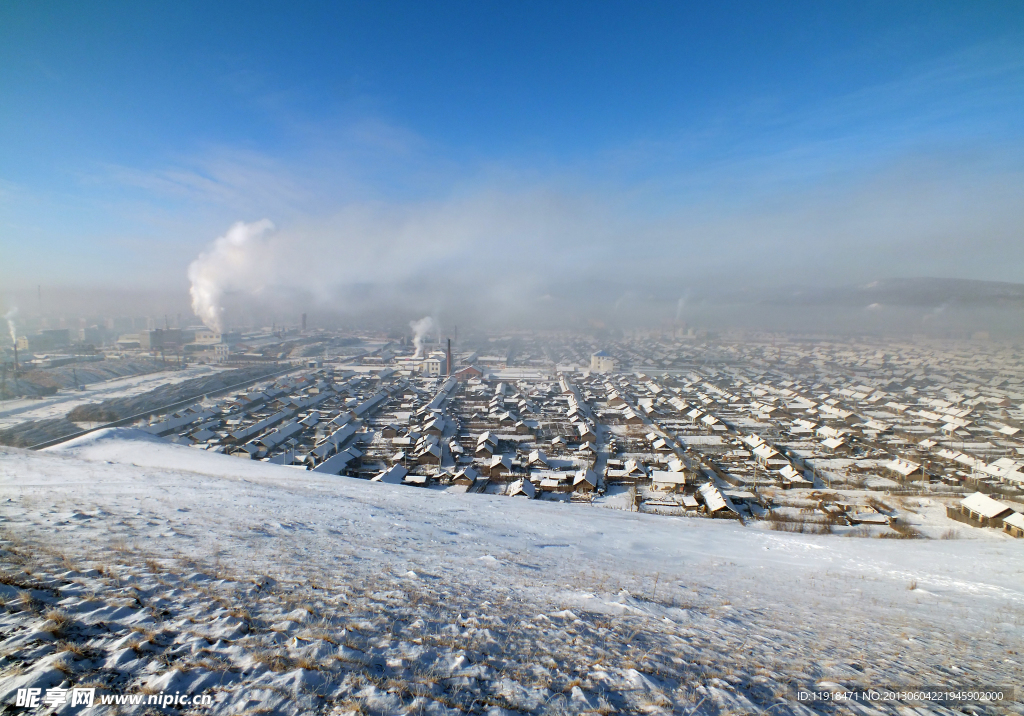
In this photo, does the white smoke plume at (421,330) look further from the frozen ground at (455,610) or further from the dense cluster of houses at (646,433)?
the frozen ground at (455,610)

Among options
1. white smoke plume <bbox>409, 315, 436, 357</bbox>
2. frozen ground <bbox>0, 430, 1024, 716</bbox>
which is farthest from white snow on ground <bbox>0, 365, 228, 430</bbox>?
white smoke plume <bbox>409, 315, 436, 357</bbox>

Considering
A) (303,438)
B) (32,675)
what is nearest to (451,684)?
(32,675)

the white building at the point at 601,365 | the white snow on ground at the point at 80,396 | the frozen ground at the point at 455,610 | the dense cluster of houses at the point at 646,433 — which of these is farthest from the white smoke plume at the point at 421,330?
the frozen ground at the point at 455,610

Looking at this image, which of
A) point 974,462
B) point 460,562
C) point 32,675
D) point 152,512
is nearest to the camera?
point 32,675

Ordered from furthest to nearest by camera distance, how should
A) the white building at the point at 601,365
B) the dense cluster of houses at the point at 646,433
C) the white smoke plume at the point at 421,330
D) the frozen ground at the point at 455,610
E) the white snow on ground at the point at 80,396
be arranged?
1. the white smoke plume at the point at 421,330
2. the white building at the point at 601,365
3. the white snow on ground at the point at 80,396
4. the dense cluster of houses at the point at 646,433
5. the frozen ground at the point at 455,610

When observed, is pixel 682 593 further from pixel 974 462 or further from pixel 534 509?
pixel 974 462
